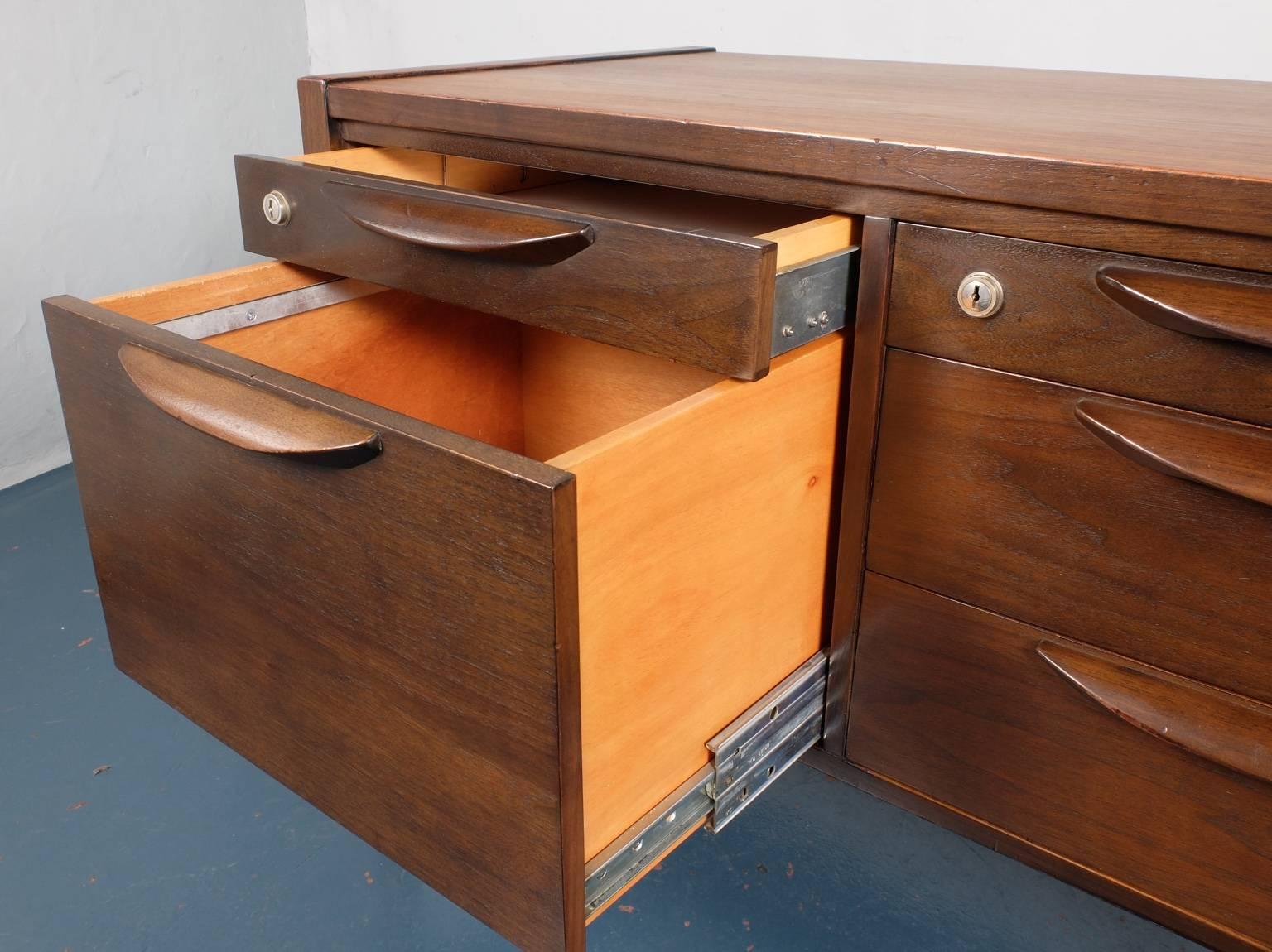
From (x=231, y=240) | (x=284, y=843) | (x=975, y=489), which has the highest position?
(x=975, y=489)

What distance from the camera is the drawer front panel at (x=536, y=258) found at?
1.84 feet

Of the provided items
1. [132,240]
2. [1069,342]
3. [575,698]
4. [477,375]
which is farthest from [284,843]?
[132,240]

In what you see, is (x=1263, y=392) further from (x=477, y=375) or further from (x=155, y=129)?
(x=155, y=129)

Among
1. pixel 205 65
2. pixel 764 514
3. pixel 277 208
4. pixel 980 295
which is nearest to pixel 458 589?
pixel 764 514

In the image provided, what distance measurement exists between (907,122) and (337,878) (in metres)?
0.77

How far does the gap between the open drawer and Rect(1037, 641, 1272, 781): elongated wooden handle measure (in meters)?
0.24

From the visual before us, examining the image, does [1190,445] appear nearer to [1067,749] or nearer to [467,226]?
[1067,749]

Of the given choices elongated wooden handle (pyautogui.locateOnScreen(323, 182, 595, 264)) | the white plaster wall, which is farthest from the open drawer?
the white plaster wall

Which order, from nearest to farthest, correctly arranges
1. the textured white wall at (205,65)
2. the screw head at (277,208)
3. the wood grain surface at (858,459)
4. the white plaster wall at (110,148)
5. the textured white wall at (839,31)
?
the wood grain surface at (858,459)
the screw head at (277,208)
the textured white wall at (839,31)
the textured white wall at (205,65)
the white plaster wall at (110,148)

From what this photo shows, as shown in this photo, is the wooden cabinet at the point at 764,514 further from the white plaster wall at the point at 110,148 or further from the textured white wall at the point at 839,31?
the white plaster wall at the point at 110,148

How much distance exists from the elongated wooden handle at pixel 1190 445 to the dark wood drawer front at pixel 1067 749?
12 cm

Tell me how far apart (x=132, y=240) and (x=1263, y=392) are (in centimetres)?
168

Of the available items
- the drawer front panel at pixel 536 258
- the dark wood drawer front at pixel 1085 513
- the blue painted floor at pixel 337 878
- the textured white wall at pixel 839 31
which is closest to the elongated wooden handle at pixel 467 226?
the drawer front panel at pixel 536 258

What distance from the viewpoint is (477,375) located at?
1.02 m
